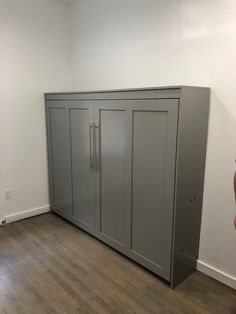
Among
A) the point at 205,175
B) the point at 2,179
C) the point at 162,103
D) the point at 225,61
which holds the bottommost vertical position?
the point at 2,179

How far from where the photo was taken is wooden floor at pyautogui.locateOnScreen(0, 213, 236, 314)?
1.91 metres

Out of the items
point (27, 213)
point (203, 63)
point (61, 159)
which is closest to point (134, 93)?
point (203, 63)

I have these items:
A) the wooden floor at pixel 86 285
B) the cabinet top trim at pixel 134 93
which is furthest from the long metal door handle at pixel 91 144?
the wooden floor at pixel 86 285

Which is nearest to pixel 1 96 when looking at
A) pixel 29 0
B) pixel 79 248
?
pixel 29 0

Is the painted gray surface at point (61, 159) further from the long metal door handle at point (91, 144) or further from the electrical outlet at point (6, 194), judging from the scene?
the electrical outlet at point (6, 194)

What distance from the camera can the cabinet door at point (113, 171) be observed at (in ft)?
7.47

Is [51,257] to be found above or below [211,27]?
below

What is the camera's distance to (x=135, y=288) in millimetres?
2084

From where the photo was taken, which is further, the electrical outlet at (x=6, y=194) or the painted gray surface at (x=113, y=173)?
the electrical outlet at (x=6, y=194)

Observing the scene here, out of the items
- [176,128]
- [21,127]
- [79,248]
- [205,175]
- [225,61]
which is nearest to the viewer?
[176,128]

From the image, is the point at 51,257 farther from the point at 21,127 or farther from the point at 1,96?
the point at 1,96

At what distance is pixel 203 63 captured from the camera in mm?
2098

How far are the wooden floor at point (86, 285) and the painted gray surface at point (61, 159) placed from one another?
21.7 inches

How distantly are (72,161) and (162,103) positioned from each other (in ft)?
4.60
